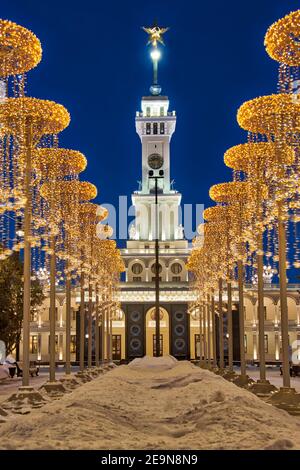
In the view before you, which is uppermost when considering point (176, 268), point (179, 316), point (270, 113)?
point (270, 113)

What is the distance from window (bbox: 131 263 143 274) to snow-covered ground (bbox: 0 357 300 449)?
4917 cm

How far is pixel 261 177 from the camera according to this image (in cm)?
1900

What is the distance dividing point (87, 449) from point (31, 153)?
433 inches

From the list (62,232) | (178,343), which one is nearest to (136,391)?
(62,232)

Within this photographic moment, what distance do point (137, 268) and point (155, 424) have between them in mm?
52699

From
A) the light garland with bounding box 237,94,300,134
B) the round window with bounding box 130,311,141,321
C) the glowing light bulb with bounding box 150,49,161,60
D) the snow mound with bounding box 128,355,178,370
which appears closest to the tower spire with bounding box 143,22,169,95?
the glowing light bulb with bounding box 150,49,161,60

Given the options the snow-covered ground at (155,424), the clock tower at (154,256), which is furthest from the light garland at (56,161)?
the clock tower at (154,256)

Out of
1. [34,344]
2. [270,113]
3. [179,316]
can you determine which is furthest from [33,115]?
[34,344]

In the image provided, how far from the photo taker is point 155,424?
10727mm

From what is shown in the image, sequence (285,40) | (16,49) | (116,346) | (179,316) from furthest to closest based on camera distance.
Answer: (116,346)
(179,316)
(16,49)
(285,40)

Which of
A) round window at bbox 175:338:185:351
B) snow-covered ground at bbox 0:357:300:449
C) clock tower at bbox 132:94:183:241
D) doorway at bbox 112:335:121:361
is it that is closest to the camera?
snow-covered ground at bbox 0:357:300:449

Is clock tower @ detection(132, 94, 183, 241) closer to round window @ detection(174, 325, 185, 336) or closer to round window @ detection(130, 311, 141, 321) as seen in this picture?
round window @ detection(130, 311, 141, 321)

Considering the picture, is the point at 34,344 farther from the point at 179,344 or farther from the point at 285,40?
the point at 285,40

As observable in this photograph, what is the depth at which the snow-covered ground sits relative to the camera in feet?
27.7
